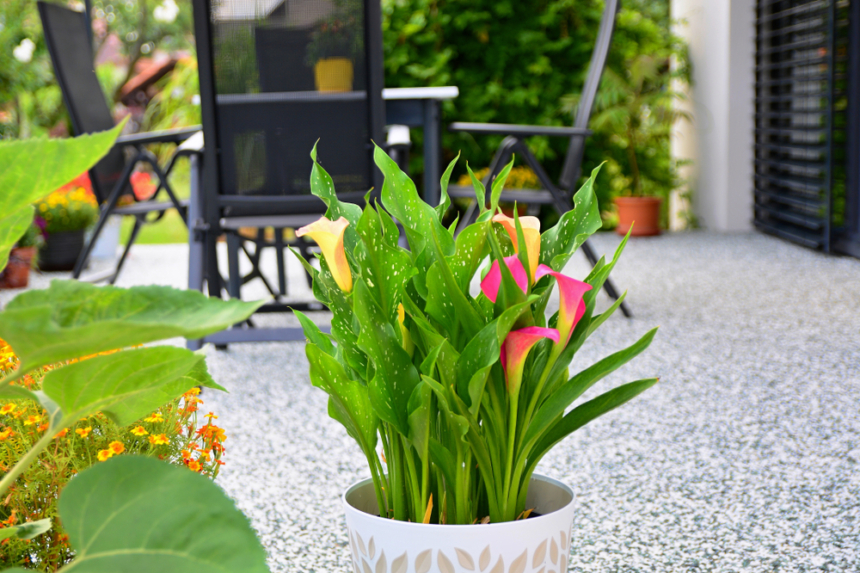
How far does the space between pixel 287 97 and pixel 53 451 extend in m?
1.40

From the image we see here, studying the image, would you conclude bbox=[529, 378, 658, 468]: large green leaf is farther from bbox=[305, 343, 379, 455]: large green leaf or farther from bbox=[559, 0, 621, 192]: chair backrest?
bbox=[559, 0, 621, 192]: chair backrest

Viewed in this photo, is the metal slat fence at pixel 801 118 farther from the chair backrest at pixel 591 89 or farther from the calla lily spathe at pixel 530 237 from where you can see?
the calla lily spathe at pixel 530 237

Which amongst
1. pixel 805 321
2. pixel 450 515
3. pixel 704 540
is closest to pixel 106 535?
pixel 450 515

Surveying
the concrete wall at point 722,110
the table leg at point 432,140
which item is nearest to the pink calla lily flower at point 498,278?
the table leg at point 432,140

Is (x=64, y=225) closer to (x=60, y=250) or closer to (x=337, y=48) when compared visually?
(x=60, y=250)

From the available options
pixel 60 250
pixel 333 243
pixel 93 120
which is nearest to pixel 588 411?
pixel 333 243

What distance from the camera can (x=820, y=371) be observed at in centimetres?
212

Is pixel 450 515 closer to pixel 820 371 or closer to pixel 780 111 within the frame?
pixel 820 371

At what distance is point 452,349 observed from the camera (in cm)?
69

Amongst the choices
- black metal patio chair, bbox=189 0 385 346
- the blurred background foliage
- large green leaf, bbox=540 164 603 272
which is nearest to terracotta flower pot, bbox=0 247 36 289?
the blurred background foliage

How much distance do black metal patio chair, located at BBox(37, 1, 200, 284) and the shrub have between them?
6.27ft

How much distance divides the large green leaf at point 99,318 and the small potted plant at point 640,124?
190 inches

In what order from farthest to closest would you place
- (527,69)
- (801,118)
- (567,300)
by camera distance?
(527,69) < (801,118) < (567,300)

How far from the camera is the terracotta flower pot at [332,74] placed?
2096mm
